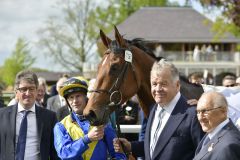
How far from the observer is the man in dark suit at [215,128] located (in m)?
3.18

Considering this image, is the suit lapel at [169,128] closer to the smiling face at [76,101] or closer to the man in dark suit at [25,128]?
the smiling face at [76,101]

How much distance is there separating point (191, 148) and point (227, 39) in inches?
1781

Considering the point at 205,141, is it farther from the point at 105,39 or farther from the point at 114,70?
the point at 105,39

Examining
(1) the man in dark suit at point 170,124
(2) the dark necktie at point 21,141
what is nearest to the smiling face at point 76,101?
(2) the dark necktie at point 21,141

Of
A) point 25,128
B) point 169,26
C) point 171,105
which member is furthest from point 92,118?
point 169,26

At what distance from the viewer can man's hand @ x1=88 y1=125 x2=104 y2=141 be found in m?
3.99

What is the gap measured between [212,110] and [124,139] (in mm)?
1266

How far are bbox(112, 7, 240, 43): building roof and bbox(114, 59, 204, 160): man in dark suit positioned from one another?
4280 centimetres

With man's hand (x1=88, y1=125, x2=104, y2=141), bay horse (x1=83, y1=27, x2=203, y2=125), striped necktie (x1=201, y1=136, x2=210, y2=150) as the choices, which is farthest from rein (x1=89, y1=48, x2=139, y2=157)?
striped necktie (x1=201, y1=136, x2=210, y2=150)

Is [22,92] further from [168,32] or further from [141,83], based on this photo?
[168,32]

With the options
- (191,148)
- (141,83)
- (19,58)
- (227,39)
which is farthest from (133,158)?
(19,58)

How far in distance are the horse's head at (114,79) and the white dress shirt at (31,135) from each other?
595 millimetres

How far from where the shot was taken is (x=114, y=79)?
4.88 metres

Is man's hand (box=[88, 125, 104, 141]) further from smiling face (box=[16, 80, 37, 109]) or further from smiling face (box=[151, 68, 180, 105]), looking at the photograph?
smiling face (box=[16, 80, 37, 109])
